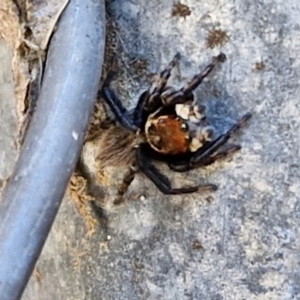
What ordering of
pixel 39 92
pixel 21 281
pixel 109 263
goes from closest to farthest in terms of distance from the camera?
pixel 21 281 < pixel 39 92 < pixel 109 263

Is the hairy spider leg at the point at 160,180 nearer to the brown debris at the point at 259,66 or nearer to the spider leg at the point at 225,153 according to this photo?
the spider leg at the point at 225,153

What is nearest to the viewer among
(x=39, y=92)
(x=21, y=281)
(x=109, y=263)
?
(x=21, y=281)

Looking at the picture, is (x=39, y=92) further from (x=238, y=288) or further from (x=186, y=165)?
(x=238, y=288)

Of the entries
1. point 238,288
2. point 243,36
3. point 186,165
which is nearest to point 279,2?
point 243,36

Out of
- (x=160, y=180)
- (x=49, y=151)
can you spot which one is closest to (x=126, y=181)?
(x=160, y=180)

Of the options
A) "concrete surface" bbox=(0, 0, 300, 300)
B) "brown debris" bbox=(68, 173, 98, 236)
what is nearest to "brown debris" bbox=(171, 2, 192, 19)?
"concrete surface" bbox=(0, 0, 300, 300)

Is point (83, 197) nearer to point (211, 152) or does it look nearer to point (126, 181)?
point (126, 181)
